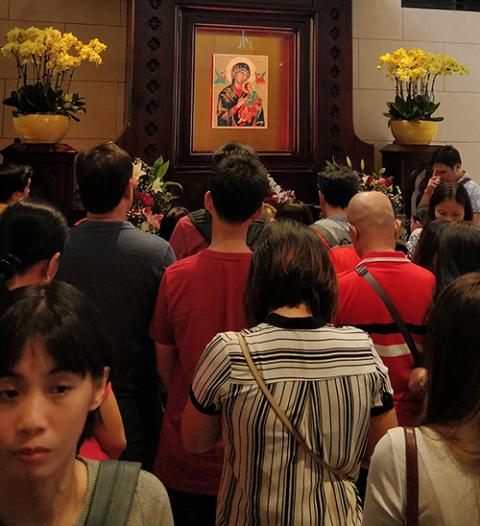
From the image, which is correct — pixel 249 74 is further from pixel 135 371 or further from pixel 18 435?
pixel 18 435

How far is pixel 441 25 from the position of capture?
6.20 meters

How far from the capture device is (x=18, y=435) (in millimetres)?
916

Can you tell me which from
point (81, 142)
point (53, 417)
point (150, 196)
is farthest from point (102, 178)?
point (81, 142)

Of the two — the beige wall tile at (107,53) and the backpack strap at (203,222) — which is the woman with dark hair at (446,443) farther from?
the beige wall tile at (107,53)

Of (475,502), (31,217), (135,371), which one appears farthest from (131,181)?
(475,502)

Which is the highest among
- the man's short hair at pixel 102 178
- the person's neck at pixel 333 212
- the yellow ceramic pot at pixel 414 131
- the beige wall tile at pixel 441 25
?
the beige wall tile at pixel 441 25

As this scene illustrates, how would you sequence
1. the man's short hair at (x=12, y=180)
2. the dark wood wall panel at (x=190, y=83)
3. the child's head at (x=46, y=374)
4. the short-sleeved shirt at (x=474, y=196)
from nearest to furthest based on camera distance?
the child's head at (x=46, y=374) → the man's short hair at (x=12, y=180) → the short-sleeved shirt at (x=474, y=196) → the dark wood wall panel at (x=190, y=83)

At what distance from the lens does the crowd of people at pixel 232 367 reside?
0.97 metres

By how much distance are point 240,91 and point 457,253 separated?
354cm

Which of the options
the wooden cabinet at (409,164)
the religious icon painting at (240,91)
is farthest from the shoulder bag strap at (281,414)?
the wooden cabinet at (409,164)

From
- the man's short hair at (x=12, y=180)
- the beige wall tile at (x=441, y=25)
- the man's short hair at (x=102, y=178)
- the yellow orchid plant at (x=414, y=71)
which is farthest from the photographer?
the beige wall tile at (x=441, y=25)

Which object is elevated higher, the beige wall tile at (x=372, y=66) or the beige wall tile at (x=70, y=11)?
the beige wall tile at (x=70, y=11)

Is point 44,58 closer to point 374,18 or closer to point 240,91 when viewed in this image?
point 240,91

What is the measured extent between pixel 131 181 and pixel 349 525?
1251 mm
